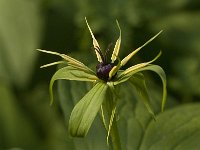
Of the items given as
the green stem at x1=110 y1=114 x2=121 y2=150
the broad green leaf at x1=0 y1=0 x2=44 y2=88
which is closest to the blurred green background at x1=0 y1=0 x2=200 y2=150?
the broad green leaf at x1=0 y1=0 x2=44 y2=88

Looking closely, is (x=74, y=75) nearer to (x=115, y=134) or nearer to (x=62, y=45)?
(x=115, y=134)

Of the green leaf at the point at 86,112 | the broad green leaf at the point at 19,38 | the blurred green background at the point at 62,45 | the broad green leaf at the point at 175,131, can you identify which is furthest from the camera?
the broad green leaf at the point at 19,38

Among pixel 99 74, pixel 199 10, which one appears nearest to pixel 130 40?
pixel 199 10

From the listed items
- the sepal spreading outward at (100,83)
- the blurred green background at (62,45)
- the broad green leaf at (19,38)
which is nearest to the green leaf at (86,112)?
the sepal spreading outward at (100,83)

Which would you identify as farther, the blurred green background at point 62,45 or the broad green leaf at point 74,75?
the blurred green background at point 62,45

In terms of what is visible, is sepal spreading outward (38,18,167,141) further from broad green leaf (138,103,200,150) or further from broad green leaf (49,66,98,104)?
broad green leaf (138,103,200,150)

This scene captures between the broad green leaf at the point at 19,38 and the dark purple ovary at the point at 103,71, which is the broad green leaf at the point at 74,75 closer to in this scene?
the dark purple ovary at the point at 103,71

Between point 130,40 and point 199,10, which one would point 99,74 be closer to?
point 130,40

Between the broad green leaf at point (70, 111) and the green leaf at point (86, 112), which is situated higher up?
the green leaf at point (86, 112)
